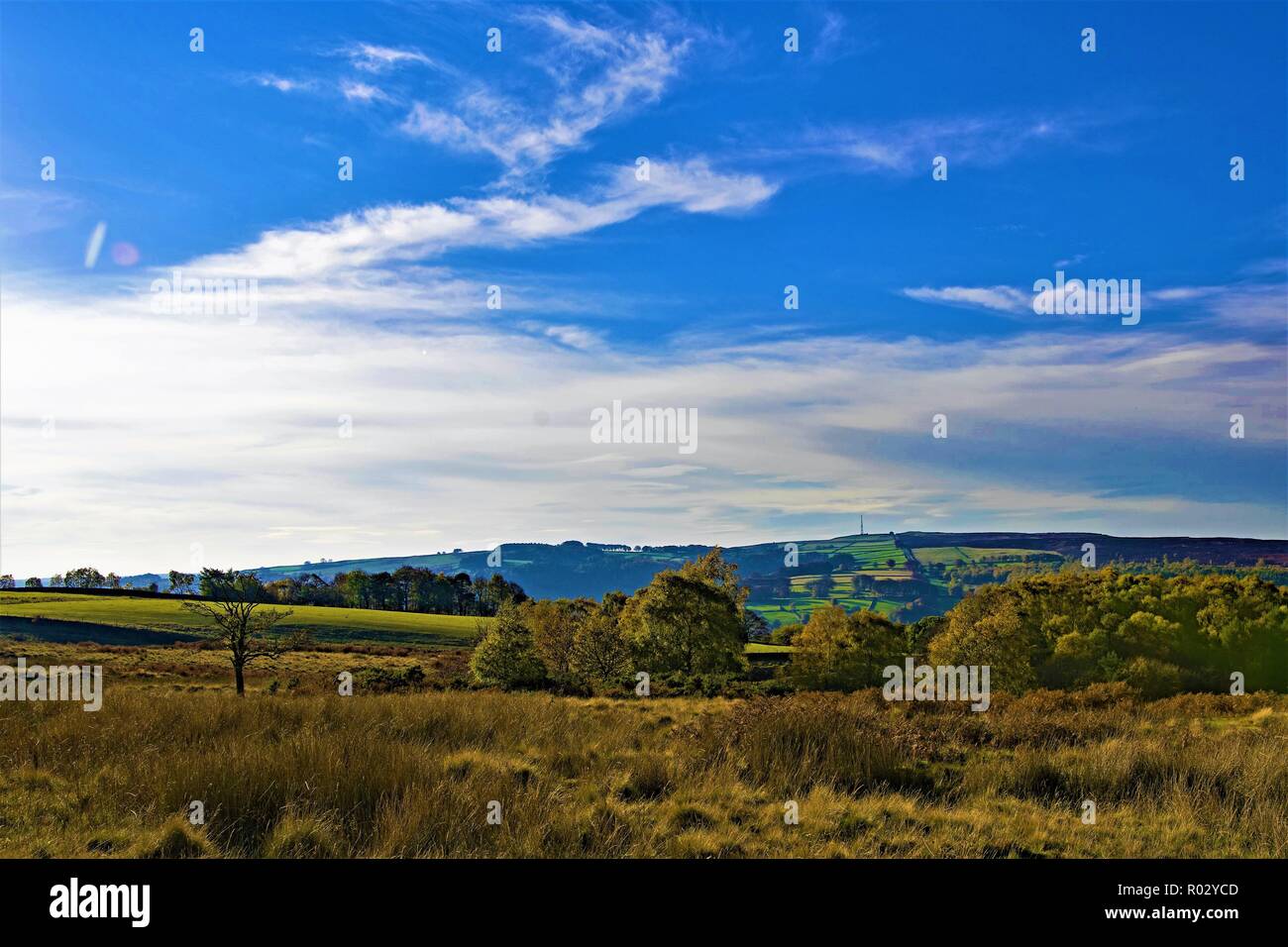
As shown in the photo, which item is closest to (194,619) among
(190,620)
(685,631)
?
(190,620)

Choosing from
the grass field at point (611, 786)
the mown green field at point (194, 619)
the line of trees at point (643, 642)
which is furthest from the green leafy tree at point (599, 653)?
the grass field at point (611, 786)

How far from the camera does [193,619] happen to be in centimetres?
9031

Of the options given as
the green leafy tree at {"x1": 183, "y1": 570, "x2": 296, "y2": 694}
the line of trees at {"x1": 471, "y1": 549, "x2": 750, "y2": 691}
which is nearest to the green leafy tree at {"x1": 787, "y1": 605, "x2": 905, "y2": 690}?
the line of trees at {"x1": 471, "y1": 549, "x2": 750, "y2": 691}

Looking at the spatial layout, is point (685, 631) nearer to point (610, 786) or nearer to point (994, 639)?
point (994, 639)

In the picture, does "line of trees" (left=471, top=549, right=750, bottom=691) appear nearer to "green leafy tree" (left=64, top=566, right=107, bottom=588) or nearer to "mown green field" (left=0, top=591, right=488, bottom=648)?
"mown green field" (left=0, top=591, right=488, bottom=648)

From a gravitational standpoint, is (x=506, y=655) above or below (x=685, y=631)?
below

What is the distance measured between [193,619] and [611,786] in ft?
333

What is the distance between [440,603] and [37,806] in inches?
5610

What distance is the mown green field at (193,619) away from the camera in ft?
282

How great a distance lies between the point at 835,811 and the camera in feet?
24.0

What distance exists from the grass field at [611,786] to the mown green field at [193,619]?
7565cm

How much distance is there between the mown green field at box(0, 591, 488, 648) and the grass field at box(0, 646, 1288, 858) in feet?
248
